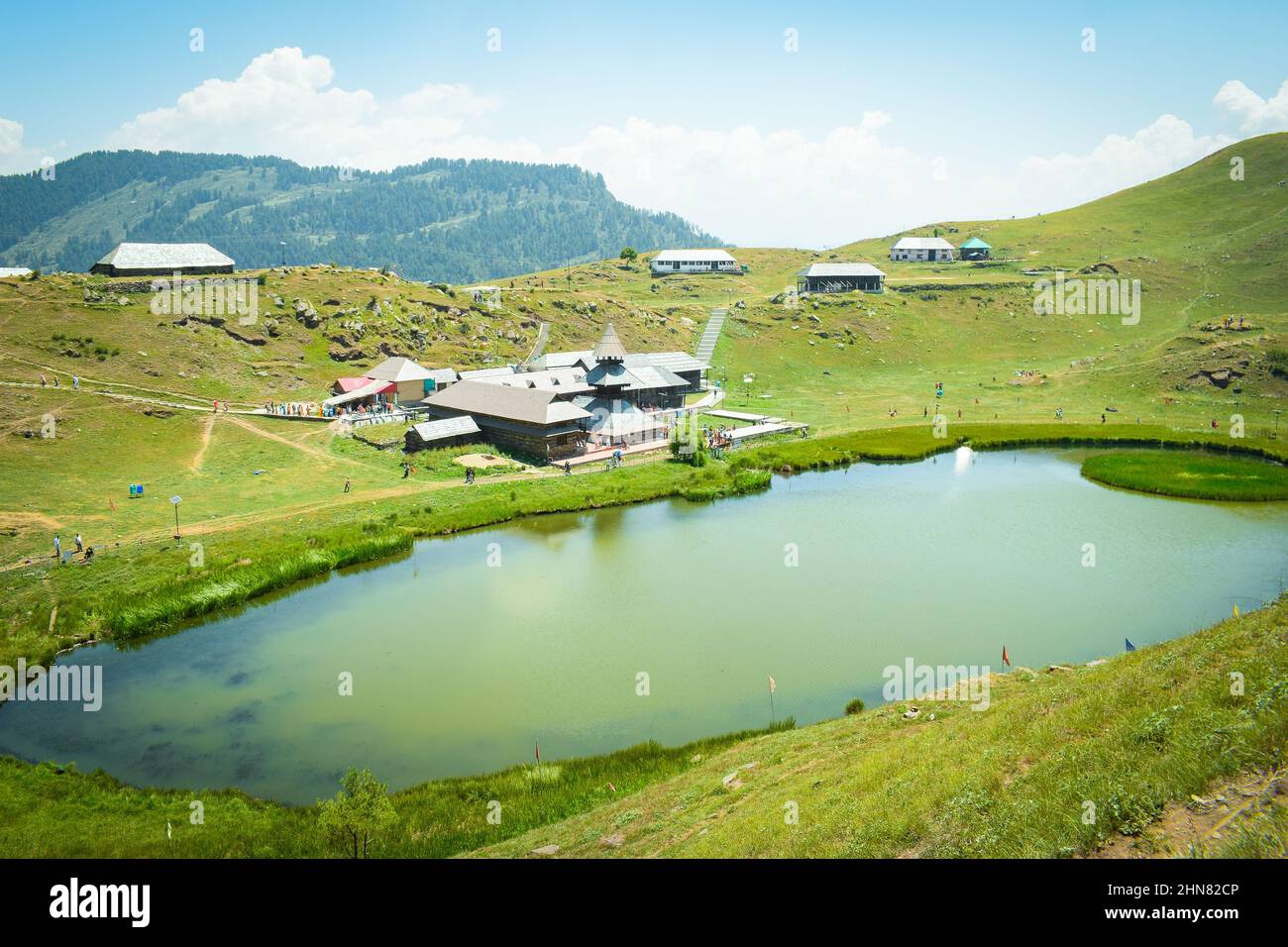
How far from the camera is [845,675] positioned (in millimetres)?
28625

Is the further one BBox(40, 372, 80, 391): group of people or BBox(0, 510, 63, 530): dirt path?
BBox(40, 372, 80, 391): group of people

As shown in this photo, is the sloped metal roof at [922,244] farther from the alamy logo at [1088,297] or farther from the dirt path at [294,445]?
the dirt path at [294,445]

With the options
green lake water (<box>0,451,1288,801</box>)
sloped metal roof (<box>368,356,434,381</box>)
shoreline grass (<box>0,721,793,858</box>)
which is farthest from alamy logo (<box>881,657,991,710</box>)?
sloped metal roof (<box>368,356,434,381</box>)

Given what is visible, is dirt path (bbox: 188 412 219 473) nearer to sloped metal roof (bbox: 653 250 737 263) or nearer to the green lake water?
the green lake water

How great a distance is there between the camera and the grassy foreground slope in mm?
11203

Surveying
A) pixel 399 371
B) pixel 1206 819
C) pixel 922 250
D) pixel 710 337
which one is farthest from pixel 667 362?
pixel 922 250

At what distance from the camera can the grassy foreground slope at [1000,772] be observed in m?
11.2

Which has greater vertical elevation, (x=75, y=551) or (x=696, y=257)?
(x=696, y=257)

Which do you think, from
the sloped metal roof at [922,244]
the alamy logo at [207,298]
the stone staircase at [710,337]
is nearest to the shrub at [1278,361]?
the stone staircase at [710,337]

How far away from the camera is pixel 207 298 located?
3292 inches

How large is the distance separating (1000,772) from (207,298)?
91.9 m

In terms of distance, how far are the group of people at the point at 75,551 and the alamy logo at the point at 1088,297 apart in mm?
119157

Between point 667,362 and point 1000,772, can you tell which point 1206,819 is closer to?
point 1000,772
